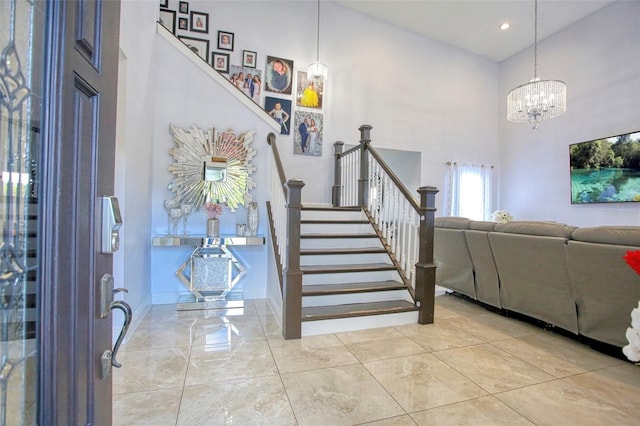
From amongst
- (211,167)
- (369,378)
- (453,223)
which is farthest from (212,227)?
(453,223)

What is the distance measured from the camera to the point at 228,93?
3.74 meters

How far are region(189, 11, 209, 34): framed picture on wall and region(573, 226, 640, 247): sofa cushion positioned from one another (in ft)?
18.2

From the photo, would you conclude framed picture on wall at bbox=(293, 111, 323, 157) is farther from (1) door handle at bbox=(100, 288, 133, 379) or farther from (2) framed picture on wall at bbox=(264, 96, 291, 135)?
(1) door handle at bbox=(100, 288, 133, 379)

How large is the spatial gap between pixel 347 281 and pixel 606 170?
5053 millimetres

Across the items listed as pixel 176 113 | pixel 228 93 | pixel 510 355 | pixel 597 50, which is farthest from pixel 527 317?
pixel 597 50

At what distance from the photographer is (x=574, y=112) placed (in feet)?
18.2

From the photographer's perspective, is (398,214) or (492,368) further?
(398,214)

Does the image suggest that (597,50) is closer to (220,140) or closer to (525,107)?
(525,107)

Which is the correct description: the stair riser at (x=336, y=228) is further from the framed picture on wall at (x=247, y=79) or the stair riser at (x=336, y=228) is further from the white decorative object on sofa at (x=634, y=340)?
the white decorative object on sofa at (x=634, y=340)

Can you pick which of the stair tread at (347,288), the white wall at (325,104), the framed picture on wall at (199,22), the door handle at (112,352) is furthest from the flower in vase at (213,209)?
the framed picture on wall at (199,22)

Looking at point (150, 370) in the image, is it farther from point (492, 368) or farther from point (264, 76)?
point (264, 76)

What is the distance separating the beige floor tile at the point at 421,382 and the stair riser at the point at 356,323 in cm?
60

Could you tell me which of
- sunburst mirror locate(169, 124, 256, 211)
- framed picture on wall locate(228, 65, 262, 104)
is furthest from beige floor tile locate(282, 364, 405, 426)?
framed picture on wall locate(228, 65, 262, 104)

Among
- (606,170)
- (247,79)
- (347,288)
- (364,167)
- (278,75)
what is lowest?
(347,288)
